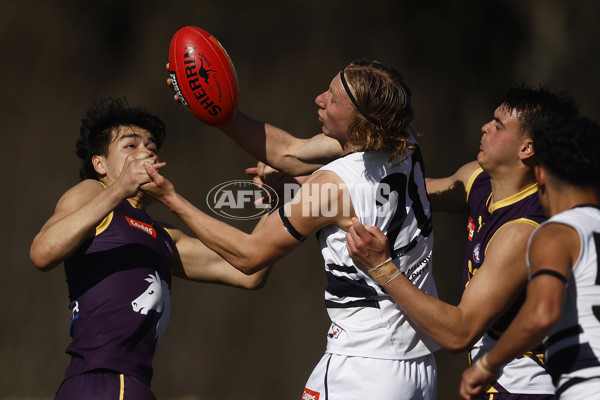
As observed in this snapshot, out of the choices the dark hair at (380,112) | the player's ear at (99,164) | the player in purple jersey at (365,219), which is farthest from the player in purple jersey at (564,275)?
the player's ear at (99,164)

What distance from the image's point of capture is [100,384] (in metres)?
3.06

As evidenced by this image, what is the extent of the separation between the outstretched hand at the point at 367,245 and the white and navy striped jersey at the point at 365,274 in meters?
0.11

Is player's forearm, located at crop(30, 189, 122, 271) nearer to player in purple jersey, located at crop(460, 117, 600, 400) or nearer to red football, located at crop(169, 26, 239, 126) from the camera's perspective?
red football, located at crop(169, 26, 239, 126)

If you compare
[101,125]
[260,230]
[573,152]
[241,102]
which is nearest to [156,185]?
[260,230]

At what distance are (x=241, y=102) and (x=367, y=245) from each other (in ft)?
9.86

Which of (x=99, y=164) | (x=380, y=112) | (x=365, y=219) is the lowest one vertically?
(x=365, y=219)

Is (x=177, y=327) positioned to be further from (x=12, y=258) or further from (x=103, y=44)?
(x=103, y=44)

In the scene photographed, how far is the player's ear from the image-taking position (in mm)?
3537

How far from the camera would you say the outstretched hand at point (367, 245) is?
2701mm

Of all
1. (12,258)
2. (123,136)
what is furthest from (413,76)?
(12,258)

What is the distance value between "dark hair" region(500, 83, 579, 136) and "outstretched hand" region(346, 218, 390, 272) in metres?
0.90

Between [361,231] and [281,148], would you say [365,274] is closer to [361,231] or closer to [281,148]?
[361,231]

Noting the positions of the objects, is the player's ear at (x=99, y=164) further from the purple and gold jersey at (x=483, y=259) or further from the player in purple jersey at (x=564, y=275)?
the player in purple jersey at (x=564, y=275)

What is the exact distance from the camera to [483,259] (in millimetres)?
3074
